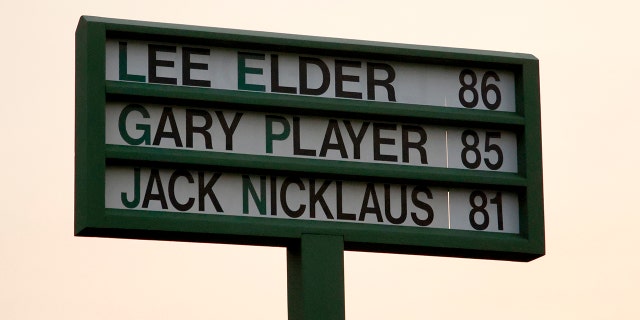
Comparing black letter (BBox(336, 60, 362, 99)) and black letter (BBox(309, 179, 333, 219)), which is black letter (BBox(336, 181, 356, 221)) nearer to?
black letter (BBox(309, 179, 333, 219))

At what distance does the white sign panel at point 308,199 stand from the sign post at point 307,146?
0.04 feet

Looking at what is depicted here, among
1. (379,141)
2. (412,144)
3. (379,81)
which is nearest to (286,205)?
(379,141)

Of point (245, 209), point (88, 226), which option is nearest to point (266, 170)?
point (245, 209)

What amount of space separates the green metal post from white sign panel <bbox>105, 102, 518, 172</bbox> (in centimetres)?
76

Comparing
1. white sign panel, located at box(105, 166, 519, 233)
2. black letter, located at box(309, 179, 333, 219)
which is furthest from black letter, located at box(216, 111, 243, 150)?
black letter, located at box(309, 179, 333, 219)

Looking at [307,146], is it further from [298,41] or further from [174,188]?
[174,188]

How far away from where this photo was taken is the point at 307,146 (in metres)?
17.5

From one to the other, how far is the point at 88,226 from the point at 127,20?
1.78 metres

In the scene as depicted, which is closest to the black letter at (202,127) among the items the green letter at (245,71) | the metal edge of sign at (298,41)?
the green letter at (245,71)

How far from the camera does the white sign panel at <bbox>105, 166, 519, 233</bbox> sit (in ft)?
55.5

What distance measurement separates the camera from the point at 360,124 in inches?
697

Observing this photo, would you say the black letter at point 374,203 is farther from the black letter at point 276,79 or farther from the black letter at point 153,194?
the black letter at point 153,194

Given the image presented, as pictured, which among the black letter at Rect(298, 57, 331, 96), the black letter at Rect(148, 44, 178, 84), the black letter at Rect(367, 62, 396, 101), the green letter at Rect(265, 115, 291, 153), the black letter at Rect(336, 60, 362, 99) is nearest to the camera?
the black letter at Rect(148, 44, 178, 84)

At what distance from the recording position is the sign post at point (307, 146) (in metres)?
16.9
